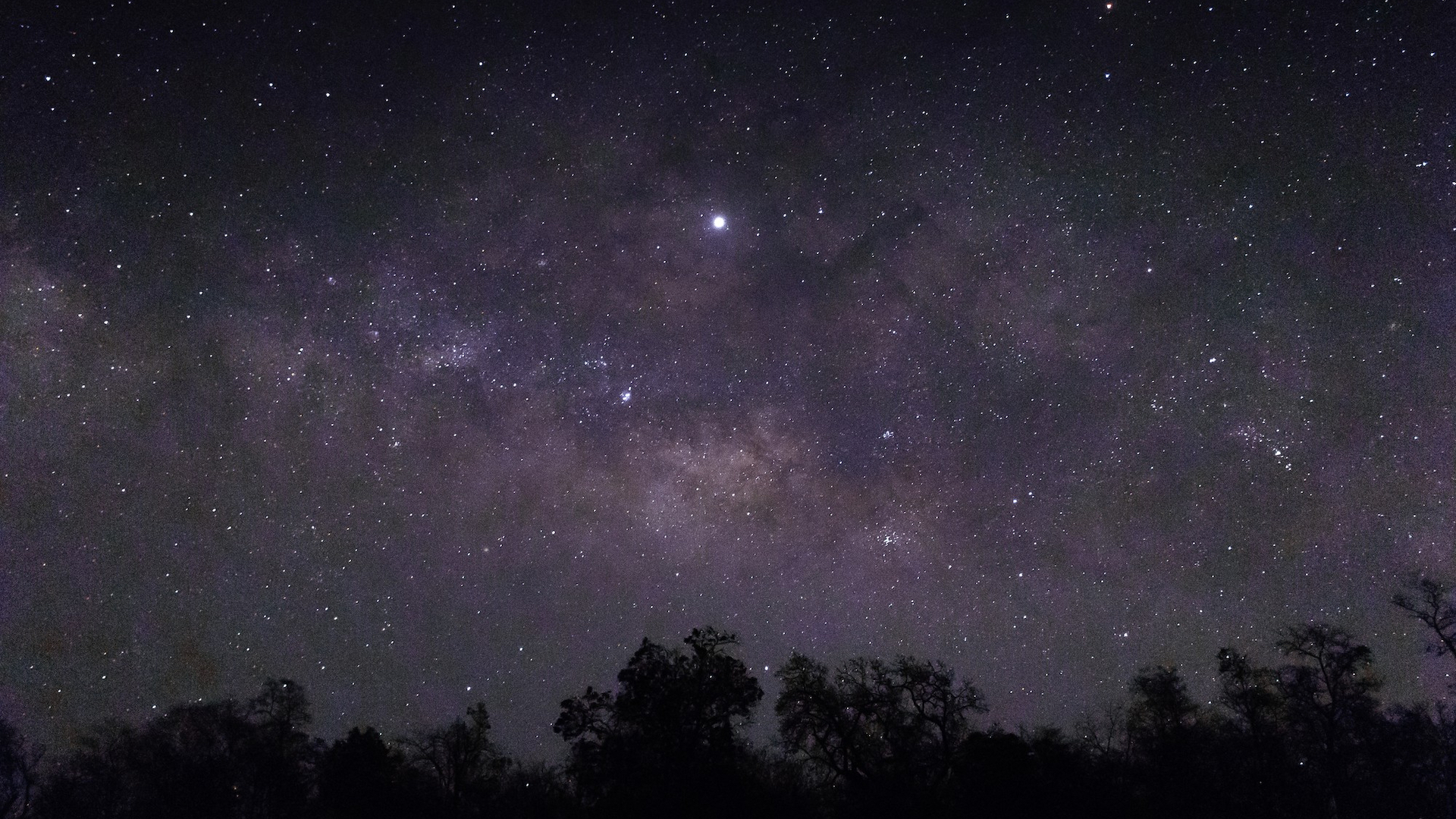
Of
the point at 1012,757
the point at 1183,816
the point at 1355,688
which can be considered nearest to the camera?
the point at 1012,757

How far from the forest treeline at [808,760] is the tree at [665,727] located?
64 mm

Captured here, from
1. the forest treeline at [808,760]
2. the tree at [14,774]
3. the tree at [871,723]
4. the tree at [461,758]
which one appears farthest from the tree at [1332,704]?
the tree at [14,774]

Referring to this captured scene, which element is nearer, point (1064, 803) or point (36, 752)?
point (1064, 803)

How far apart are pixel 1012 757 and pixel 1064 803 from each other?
1997 mm

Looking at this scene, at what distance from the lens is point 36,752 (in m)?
48.6

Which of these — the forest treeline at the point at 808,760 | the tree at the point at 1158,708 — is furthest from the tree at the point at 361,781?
the tree at the point at 1158,708

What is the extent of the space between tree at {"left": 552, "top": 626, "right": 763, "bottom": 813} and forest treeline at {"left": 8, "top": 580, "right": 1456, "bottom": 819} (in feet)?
0.21

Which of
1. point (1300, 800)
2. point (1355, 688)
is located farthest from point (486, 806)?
point (1355, 688)

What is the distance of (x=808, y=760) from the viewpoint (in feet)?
107

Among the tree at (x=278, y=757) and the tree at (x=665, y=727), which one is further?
the tree at (x=278, y=757)

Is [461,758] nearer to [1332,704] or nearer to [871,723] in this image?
[871,723]

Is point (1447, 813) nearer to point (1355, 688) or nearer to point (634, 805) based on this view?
point (1355, 688)

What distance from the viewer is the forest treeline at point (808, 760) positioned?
26.7 metres

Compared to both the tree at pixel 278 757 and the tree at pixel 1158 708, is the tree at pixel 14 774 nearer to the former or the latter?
the tree at pixel 278 757
